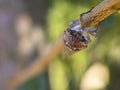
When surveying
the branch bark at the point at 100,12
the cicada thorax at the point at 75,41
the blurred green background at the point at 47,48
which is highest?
the branch bark at the point at 100,12

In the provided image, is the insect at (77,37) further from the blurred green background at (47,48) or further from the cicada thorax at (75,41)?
the blurred green background at (47,48)

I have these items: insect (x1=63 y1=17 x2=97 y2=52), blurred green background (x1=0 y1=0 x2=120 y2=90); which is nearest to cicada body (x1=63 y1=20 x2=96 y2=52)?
insect (x1=63 y1=17 x2=97 y2=52)

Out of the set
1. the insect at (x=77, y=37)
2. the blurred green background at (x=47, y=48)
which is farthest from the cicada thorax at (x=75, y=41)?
the blurred green background at (x=47, y=48)

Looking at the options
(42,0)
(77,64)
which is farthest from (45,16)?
(77,64)

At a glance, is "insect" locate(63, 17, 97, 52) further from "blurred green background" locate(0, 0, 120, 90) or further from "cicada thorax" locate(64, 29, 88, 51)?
"blurred green background" locate(0, 0, 120, 90)

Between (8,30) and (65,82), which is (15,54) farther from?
(65,82)

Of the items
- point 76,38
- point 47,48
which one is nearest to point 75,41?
point 76,38
